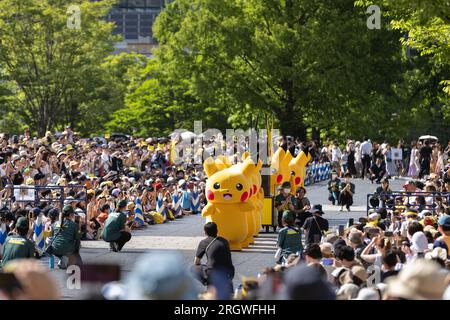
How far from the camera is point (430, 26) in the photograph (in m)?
20.9

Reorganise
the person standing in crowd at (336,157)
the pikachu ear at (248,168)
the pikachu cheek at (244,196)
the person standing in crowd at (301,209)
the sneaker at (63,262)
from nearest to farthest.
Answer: the sneaker at (63,262) → the pikachu cheek at (244,196) → the pikachu ear at (248,168) → the person standing in crowd at (301,209) → the person standing in crowd at (336,157)

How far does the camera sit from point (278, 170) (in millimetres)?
27109

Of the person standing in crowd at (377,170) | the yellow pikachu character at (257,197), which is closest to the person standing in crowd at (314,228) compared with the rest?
the yellow pikachu character at (257,197)

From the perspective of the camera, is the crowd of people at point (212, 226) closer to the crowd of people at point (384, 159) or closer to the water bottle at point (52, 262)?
the crowd of people at point (384, 159)

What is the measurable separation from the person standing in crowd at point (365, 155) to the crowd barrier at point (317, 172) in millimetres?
1805

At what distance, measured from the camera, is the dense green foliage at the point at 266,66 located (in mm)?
48281

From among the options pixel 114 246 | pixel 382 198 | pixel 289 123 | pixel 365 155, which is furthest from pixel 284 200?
pixel 289 123

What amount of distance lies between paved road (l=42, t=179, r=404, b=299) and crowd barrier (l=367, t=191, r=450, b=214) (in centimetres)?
209

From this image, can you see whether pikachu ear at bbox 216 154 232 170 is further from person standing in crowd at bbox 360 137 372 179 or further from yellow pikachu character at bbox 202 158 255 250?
person standing in crowd at bbox 360 137 372 179

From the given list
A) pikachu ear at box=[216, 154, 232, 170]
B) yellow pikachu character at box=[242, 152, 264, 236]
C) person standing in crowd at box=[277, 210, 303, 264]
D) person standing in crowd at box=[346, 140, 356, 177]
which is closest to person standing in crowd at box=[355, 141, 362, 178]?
person standing in crowd at box=[346, 140, 356, 177]
